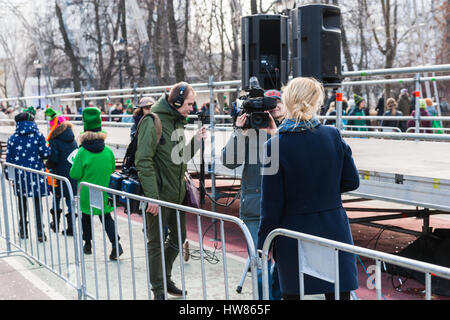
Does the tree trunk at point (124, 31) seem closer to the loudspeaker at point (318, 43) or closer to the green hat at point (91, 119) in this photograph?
the green hat at point (91, 119)

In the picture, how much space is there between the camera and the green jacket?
4.89 meters

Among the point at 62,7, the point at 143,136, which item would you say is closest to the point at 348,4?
the point at 62,7

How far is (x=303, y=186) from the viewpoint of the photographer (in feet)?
11.1

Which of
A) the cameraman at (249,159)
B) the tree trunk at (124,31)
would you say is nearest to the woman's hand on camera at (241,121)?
the cameraman at (249,159)

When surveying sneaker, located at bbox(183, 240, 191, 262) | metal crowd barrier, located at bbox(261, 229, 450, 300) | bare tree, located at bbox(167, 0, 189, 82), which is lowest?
sneaker, located at bbox(183, 240, 191, 262)

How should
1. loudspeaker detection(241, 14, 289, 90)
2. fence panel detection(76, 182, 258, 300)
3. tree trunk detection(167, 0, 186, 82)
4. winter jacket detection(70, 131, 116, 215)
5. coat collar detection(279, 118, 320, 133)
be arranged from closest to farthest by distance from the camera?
coat collar detection(279, 118, 320, 133) < fence panel detection(76, 182, 258, 300) < winter jacket detection(70, 131, 116, 215) < loudspeaker detection(241, 14, 289, 90) < tree trunk detection(167, 0, 186, 82)

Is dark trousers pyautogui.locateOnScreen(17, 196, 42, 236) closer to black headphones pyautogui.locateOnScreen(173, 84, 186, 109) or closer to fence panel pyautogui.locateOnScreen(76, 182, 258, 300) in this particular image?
fence panel pyautogui.locateOnScreen(76, 182, 258, 300)

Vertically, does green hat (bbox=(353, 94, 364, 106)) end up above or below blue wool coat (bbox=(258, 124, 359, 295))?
above

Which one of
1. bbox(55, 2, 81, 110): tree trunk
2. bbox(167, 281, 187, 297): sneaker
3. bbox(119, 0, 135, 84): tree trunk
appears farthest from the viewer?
bbox(119, 0, 135, 84): tree trunk

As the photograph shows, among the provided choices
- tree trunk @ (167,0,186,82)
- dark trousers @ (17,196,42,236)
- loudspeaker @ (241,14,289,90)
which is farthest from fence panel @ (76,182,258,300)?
tree trunk @ (167,0,186,82)

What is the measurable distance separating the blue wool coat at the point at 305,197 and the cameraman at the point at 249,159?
1.36m

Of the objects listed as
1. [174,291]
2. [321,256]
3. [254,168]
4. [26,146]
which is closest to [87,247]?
[26,146]

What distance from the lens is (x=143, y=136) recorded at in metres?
4.91

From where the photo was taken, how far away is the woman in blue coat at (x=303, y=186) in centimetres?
336
